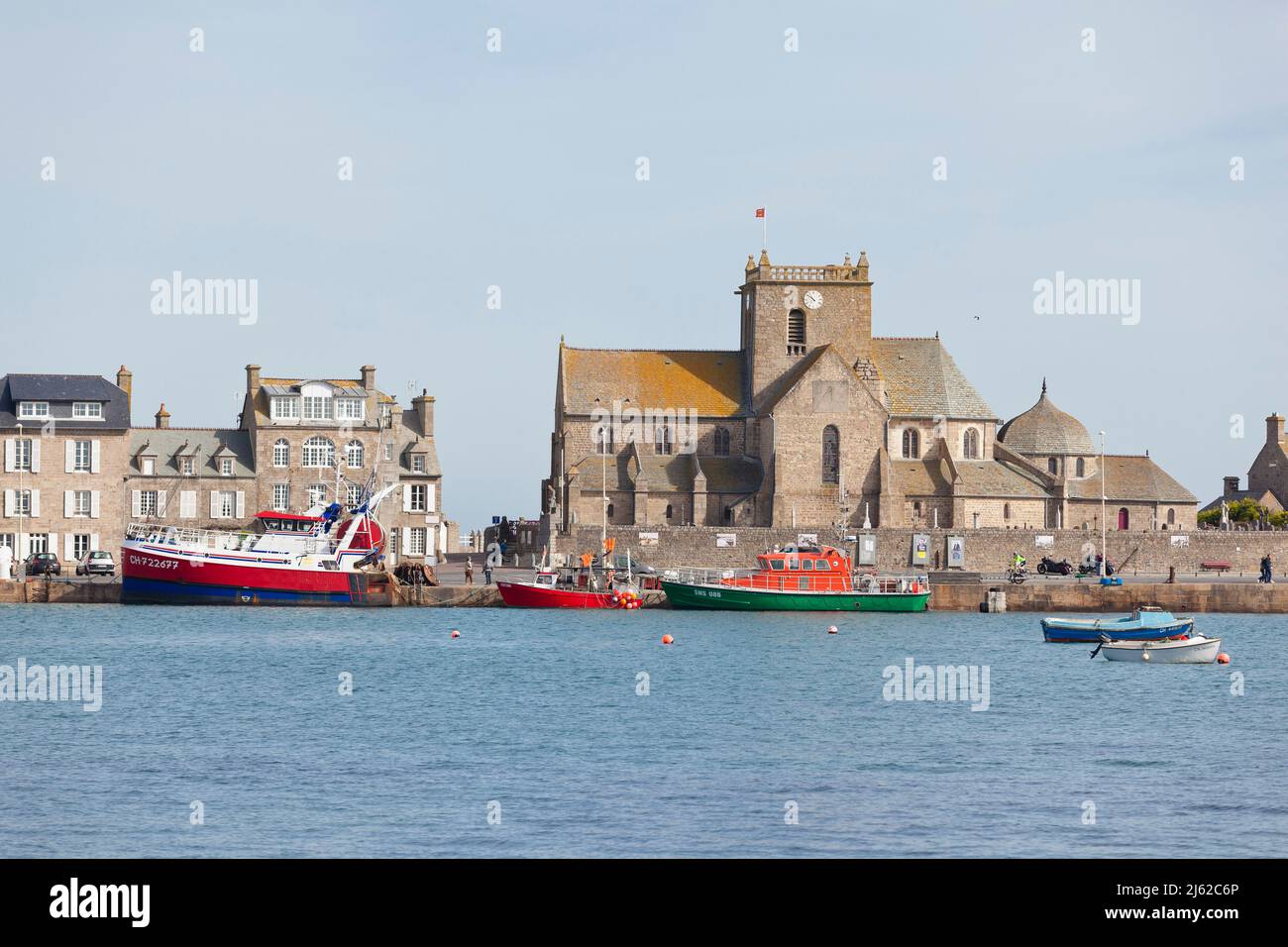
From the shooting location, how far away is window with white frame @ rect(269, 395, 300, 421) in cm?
8331

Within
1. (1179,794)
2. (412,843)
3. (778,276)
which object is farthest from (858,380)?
(412,843)

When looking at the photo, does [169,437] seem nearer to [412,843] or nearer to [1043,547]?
[1043,547]

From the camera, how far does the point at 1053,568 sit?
8506cm

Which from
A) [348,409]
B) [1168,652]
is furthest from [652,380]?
[1168,652]

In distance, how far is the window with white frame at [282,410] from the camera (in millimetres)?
83312

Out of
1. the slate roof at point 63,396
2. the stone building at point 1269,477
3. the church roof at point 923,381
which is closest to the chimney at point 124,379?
the slate roof at point 63,396

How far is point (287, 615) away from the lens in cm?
7169

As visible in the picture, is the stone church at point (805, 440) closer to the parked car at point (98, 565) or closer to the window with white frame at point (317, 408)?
the window with white frame at point (317, 408)

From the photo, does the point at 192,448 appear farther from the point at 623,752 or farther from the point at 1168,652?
the point at 623,752

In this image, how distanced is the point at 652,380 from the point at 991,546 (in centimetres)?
1961

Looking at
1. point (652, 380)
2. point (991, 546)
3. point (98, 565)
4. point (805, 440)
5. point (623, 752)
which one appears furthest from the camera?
point (652, 380)

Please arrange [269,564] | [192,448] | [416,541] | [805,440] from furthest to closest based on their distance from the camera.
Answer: [805,440] → [416,541] → [192,448] → [269,564]

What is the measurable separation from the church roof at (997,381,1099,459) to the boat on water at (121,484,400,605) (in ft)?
134
